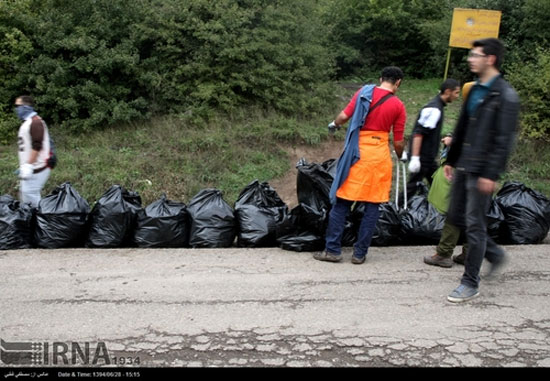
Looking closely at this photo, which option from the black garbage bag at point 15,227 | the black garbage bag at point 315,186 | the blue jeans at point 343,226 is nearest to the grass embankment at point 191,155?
the black garbage bag at point 15,227

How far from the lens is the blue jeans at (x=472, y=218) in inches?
153

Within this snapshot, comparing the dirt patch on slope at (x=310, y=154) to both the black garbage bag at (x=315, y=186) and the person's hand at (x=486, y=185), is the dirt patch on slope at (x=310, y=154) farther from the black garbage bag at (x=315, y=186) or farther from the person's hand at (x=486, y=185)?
the person's hand at (x=486, y=185)

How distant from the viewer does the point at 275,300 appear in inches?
164

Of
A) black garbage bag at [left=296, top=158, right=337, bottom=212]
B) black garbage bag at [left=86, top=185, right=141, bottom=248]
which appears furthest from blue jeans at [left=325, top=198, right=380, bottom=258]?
black garbage bag at [left=86, top=185, right=141, bottom=248]

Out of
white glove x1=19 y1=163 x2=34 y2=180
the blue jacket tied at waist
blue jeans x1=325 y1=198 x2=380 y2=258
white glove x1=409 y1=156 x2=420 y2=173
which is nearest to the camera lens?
the blue jacket tied at waist

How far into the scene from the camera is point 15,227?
5.34 metres

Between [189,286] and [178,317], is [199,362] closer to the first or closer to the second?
[178,317]

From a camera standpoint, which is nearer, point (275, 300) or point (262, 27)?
point (275, 300)

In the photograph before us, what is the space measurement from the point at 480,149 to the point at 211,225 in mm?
2762

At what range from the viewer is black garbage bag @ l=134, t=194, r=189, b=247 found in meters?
5.40

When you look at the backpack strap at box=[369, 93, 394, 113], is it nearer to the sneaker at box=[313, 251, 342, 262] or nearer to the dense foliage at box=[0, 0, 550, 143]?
the sneaker at box=[313, 251, 342, 262]

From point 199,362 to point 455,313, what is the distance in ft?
6.18

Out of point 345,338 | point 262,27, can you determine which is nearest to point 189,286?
point 345,338

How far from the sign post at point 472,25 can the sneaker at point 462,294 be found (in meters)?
5.45
